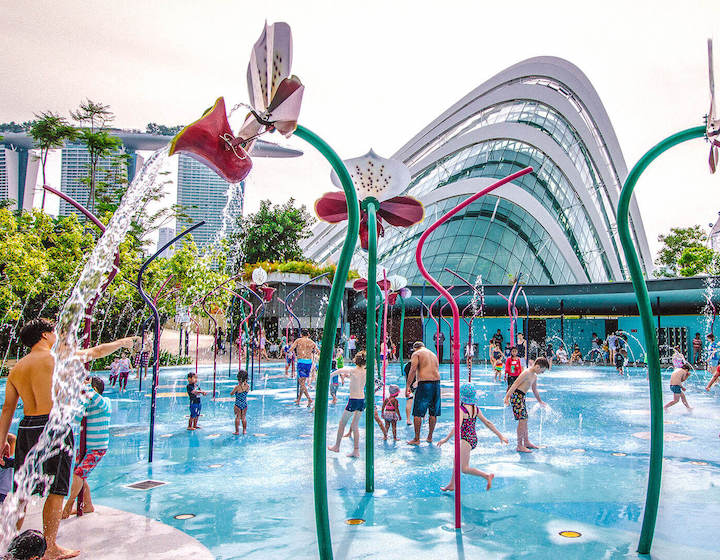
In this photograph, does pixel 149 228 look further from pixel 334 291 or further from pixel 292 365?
pixel 334 291

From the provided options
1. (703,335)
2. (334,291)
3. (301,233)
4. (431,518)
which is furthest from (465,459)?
(301,233)

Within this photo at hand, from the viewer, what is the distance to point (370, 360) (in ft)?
20.2

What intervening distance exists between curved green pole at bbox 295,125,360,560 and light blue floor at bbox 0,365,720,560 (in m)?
0.60

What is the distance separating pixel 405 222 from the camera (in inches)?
275

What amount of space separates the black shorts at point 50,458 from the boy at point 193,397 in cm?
479

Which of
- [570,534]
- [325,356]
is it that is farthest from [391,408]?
[325,356]

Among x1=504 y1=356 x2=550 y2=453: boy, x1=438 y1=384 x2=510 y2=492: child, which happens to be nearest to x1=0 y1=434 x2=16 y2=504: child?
x1=438 y1=384 x2=510 y2=492: child

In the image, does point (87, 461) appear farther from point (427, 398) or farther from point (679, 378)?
point (679, 378)

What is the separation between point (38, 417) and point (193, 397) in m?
5.37

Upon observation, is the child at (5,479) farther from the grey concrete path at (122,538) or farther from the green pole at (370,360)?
the green pole at (370,360)

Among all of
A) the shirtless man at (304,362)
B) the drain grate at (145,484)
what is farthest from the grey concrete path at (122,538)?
the shirtless man at (304,362)

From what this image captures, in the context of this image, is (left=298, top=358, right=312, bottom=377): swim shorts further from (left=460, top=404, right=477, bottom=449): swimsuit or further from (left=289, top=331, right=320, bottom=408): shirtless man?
(left=460, top=404, right=477, bottom=449): swimsuit

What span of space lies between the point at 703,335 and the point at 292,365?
18.4 m

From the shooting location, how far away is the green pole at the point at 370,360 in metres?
6.00
